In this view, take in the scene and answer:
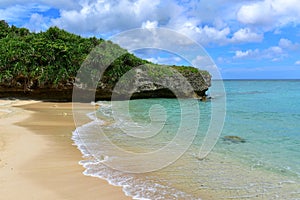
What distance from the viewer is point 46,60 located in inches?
952

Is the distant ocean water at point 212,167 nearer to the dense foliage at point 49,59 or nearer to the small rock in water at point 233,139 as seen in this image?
the small rock in water at point 233,139

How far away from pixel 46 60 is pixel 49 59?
26cm

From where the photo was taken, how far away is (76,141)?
31.3 feet

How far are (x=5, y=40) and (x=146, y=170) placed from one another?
22738 mm

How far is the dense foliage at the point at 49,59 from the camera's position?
76.5ft

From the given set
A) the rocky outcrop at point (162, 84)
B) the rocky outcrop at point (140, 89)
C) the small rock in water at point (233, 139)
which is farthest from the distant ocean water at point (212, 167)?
the rocky outcrop at point (162, 84)

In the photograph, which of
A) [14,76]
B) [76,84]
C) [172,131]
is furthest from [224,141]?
[14,76]

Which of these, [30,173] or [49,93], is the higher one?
[49,93]

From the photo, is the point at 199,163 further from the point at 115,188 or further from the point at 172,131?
the point at 172,131

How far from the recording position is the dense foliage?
23.3 meters

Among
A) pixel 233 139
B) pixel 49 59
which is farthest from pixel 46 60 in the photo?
pixel 233 139

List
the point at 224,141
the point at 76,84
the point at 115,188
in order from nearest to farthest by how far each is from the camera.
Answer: the point at 115,188
the point at 224,141
the point at 76,84

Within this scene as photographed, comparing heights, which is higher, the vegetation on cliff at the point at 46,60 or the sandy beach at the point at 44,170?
the vegetation on cliff at the point at 46,60

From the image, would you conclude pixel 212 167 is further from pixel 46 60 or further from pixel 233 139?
pixel 46 60
